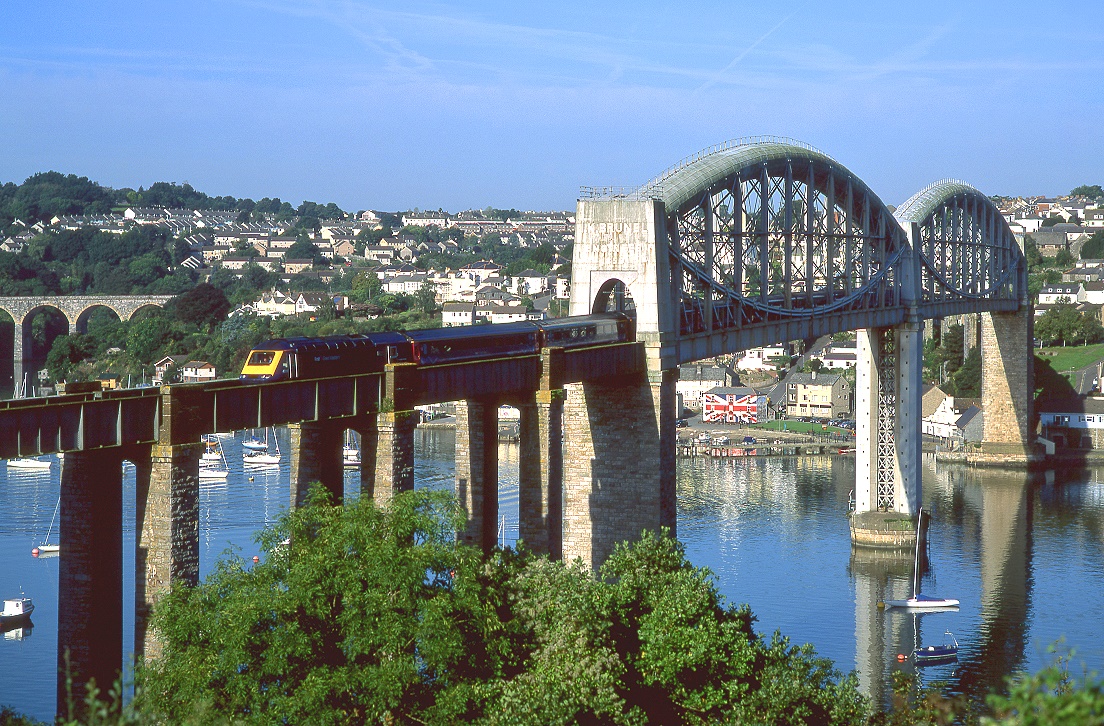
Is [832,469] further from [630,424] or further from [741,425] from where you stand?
[630,424]

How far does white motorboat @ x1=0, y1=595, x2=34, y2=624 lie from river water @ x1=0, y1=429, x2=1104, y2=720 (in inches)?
15.5

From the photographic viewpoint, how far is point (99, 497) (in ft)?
77.3

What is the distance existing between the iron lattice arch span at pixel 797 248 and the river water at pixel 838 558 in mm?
8317

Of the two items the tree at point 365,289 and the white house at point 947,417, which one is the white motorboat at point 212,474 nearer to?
the white house at point 947,417

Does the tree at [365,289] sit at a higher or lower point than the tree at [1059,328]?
higher

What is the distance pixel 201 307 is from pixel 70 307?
581 inches

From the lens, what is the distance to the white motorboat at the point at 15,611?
143ft

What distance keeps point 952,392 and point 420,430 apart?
3409cm

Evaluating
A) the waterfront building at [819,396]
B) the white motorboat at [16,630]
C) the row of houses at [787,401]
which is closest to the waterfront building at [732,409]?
the row of houses at [787,401]

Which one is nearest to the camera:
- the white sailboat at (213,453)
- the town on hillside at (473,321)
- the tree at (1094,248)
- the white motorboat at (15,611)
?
the white motorboat at (15,611)

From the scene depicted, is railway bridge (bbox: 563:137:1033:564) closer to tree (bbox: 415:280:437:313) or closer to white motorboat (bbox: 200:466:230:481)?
white motorboat (bbox: 200:466:230:481)

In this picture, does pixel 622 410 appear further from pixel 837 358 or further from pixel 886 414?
Answer: pixel 837 358

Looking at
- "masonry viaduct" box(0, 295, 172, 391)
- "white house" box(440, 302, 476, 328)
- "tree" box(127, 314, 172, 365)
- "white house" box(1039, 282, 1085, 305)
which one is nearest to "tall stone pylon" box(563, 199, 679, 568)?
"tree" box(127, 314, 172, 365)

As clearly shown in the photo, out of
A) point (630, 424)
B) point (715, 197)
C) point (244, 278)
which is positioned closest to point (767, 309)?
point (715, 197)
